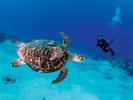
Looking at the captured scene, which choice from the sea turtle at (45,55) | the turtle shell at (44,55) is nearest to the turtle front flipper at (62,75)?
the sea turtle at (45,55)

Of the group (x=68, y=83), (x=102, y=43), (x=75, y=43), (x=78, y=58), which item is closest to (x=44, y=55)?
(x=78, y=58)

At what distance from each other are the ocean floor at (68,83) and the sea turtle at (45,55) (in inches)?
683

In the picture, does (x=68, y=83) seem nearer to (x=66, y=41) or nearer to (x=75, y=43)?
(x=66, y=41)

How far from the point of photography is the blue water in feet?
99.9

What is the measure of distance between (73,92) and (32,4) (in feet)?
239

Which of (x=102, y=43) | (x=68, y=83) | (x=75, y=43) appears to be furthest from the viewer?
(x=75, y=43)

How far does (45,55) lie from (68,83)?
24101mm

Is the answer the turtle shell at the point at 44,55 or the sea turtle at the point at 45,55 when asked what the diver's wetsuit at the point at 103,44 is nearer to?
the sea turtle at the point at 45,55

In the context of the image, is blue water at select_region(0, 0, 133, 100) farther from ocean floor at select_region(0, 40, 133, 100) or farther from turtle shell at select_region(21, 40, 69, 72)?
turtle shell at select_region(21, 40, 69, 72)

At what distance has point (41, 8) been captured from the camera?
97.9m

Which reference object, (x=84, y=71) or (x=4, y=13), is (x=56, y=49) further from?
(x=4, y=13)

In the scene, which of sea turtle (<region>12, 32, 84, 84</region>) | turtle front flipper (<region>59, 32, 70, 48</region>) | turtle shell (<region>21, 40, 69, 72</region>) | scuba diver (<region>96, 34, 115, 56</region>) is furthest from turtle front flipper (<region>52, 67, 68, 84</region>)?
scuba diver (<region>96, 34, 115, 56</region>)

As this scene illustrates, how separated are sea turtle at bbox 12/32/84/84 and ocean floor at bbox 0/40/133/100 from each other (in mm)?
17341

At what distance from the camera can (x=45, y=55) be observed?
8.61 m
